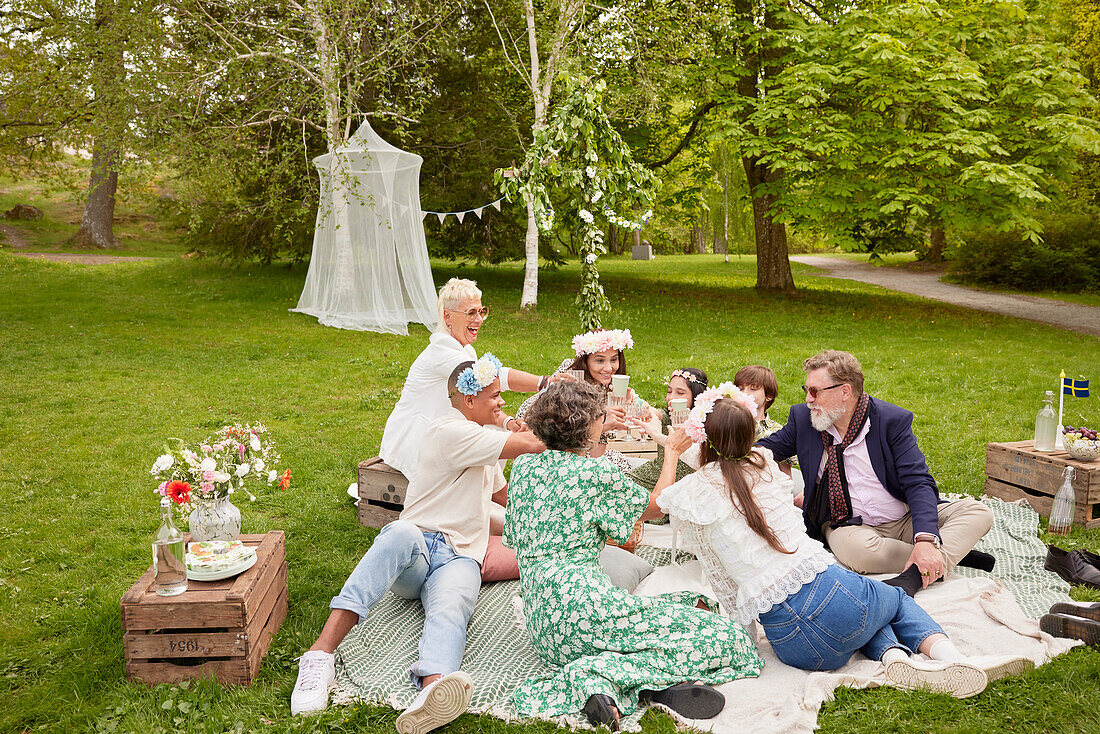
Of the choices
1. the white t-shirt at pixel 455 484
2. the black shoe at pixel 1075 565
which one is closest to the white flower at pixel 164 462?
the white t-shirt at pixel 455 484

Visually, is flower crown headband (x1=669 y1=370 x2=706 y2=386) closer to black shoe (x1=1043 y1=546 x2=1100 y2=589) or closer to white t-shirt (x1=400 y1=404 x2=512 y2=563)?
white t-shirt (x1=400 y1=404 x2=512 y2=563)

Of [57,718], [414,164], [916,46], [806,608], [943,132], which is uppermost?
[916,46]

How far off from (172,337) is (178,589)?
901cm

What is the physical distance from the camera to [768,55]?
575 inches

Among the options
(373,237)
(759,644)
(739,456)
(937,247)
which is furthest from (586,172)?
(937,247)

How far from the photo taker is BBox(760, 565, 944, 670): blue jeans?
2.99m

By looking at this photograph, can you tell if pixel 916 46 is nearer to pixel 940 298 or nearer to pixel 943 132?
pixel 943 132

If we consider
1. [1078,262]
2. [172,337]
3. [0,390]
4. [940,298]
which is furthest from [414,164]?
[1078,262]

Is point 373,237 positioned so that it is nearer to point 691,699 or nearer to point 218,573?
point 218,573

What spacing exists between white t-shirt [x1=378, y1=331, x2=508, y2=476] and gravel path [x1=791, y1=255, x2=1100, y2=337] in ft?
41.1

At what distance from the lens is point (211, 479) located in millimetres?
3184

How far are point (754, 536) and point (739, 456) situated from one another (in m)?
0.34

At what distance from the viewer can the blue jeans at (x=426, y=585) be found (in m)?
3.03

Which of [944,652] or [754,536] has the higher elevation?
[754,536]
